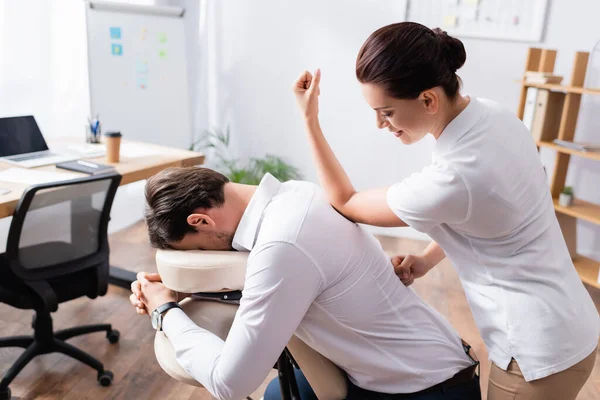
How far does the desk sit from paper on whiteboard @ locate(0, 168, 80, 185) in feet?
0.15

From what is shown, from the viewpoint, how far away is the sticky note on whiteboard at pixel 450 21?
11.9 feet

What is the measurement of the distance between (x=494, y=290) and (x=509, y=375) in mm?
183

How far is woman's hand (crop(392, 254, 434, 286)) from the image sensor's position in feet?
4.16

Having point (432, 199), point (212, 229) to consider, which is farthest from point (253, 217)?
point (432, 199)

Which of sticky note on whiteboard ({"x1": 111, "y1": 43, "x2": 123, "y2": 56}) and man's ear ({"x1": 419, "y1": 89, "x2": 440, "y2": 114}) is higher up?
sticky note on whiteboard ({"x1": 111, "y1": 43, "x2": 123, "y2": 56})

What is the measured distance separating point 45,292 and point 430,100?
157 centimetres

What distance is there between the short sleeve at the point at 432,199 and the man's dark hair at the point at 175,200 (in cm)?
36

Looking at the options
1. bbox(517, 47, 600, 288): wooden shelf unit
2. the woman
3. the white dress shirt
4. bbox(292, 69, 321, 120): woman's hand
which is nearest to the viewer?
the white dress shirt

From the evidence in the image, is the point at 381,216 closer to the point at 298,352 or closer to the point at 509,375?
the point at 298,352

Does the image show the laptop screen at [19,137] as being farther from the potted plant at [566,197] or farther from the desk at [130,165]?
the potted plant at [566,197]

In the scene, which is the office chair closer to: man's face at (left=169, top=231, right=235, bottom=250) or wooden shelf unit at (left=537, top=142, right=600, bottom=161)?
man's face at (left=169, top=231, right=235, bottom=250)

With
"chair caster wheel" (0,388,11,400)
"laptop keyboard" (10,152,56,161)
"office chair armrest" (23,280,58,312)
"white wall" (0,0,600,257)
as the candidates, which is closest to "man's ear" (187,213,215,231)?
"office chair armrest" (23,280,58,312)

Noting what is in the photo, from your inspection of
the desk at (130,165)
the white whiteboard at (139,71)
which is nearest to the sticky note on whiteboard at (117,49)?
the white whiteboard at (139,71)

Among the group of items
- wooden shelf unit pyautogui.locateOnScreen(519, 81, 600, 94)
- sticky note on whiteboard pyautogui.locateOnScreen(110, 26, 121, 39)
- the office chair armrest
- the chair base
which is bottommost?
the chair base
